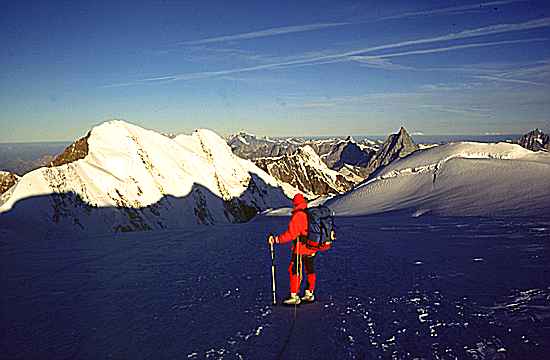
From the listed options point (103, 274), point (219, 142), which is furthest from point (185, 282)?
point (219, 142)

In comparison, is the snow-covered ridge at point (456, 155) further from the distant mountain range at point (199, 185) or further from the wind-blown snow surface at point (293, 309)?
the wind-blown snow surface at point (293, 309)

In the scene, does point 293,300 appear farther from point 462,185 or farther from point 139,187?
point 139,187

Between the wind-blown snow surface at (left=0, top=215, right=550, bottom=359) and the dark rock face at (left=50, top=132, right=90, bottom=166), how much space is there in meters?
63.8

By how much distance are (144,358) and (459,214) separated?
53.3 ft

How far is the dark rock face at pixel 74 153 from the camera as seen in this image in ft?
242

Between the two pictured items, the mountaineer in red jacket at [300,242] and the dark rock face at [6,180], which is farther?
the dark rock face at [6,180]

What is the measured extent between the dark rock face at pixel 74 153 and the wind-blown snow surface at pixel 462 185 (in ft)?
185

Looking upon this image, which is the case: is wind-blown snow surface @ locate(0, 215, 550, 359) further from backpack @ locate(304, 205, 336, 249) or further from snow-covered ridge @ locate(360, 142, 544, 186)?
snow-covered ridge @ locate(360, 142, 544, 186)

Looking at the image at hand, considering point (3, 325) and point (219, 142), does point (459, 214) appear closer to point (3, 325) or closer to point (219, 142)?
point (3, 325)

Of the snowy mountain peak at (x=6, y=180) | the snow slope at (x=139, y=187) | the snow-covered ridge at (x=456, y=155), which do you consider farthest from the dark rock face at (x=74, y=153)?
the snow-covered ridge at (x=456, y=155)

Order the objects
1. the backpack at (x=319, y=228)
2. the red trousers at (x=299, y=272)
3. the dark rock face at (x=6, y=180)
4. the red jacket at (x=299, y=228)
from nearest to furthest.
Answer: the red trousers at (x=299, y=272) < the red jacket at (x=299, y=228) < the backpack at (x=319, y=228) < the dark rock face at (x=6, y=180)

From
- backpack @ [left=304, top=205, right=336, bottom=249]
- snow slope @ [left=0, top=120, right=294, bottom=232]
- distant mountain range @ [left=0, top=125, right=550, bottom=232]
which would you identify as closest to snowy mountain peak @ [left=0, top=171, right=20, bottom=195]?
distant mountain range @ [left=0, top=125, right=550, bottom=232]

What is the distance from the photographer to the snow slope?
176 feet

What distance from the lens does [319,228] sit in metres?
9.04
